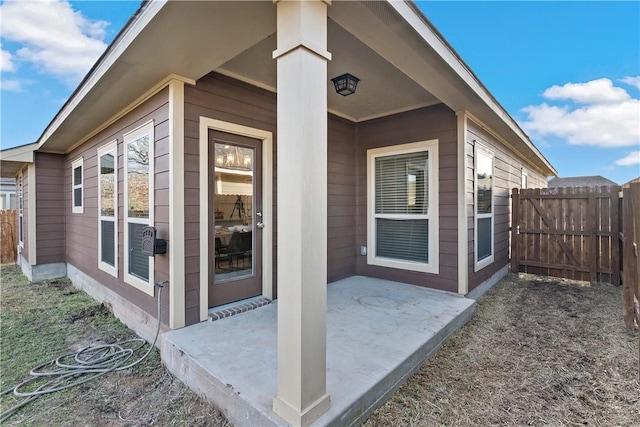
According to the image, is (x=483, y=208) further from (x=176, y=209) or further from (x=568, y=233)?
(x=176, y=209)

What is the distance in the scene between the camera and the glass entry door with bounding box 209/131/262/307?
3023mm

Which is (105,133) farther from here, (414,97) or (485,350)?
(485,350)

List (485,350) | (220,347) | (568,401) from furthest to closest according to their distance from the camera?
(485,350), (220,347), (568,401)

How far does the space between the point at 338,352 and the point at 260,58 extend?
2.55 m

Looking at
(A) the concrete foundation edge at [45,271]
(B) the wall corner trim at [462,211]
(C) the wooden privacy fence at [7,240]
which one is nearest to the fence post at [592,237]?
(B) the wall corner trim at [462,211]

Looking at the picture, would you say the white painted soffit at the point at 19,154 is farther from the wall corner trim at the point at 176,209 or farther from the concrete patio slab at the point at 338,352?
the concrete patio slab at the point at 338,352

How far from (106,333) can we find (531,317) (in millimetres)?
4785

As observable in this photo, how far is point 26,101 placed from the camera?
8008mm

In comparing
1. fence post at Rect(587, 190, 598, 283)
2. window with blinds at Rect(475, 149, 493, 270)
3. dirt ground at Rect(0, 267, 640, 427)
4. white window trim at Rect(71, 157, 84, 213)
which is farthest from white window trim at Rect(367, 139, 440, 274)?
white window trim at Rect(71, 157, 84, 213)

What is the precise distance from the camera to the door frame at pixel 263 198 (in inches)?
111

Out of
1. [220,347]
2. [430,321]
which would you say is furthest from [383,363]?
[220,347]

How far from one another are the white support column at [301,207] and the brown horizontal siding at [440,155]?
276cm

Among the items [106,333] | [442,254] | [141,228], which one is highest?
[141,228]

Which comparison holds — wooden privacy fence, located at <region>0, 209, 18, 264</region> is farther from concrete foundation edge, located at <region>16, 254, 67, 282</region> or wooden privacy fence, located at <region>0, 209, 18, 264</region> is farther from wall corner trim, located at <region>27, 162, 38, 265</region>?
wall corner trim, located at <region>27, 162, 38, 265</region>
